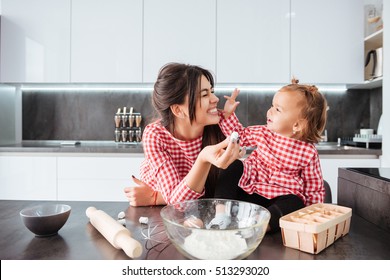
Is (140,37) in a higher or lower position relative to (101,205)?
higher

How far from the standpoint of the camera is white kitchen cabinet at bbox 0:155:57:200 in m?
2.57

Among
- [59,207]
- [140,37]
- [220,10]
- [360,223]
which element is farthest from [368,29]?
[59,207]

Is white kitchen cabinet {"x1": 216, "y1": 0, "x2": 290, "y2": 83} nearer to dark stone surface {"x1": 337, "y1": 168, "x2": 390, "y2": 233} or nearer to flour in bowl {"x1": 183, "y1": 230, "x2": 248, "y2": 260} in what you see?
dark stone surface {"x1": 337, "y1": 168, "x2": 390, "y2": 233}

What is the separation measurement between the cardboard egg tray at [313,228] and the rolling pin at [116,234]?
33cm

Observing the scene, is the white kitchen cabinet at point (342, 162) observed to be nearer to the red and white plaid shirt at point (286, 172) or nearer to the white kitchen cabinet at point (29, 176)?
the red and white plaid shirt at point (286, 172)

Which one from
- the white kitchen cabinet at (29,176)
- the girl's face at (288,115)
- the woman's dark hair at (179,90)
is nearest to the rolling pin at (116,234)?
the woman's dark hair at (179,90)

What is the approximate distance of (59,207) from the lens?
0.90 meters

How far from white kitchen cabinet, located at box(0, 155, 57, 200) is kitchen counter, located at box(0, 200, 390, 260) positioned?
1.71 m

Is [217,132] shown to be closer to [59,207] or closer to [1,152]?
[59,207]

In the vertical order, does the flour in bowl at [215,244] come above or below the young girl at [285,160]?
below

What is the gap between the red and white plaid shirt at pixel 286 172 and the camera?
106 centimetres

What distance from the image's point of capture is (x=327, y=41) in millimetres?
2701

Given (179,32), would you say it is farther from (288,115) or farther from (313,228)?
(313,228)
